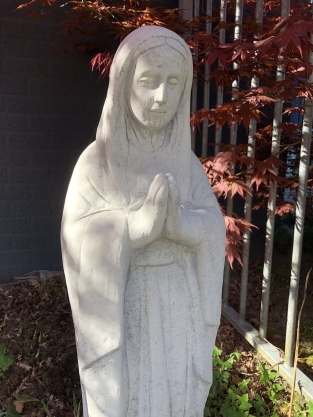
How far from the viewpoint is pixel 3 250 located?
480 cm

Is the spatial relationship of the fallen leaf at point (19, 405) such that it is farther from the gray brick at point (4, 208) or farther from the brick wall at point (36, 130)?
the gray brick at point (4, 208)

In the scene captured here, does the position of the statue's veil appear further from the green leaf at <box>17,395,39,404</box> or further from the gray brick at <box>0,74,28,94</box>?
the gray brick at <box>0,74,28,94</box>

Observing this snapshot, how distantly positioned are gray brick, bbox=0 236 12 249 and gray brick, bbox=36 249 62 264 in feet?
1.16

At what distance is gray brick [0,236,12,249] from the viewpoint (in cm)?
477

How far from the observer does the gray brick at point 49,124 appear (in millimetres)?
4602

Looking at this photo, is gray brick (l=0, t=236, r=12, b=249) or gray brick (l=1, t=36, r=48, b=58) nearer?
gray brick (l=1, t=36, r=48, b=58)

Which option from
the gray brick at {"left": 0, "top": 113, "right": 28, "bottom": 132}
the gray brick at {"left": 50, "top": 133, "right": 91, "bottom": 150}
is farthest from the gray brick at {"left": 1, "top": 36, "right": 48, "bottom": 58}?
the gray brick at {"left": 50, "top": 133, "right": 91, "bottom": 150}

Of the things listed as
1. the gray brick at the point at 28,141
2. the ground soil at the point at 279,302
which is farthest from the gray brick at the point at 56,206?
the ground soil at the point at 279,302

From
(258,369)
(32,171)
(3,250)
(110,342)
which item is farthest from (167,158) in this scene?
(3,250)

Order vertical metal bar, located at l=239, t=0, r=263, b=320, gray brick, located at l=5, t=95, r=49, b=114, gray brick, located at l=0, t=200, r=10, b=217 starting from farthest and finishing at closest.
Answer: gray brick, located at l=0, t=200, r=10, b=217
gray brick, located at l=5, t=95, r=49, b=114
vertical metal bar, located at l=239, t=0, r=263, b=320

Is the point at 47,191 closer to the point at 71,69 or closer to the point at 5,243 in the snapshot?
the point at 5,243

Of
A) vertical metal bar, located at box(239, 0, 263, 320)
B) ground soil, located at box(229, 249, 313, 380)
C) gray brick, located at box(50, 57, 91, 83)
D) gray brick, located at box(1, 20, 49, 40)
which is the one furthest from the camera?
gray brick, located at box(50, 57, 91, 83)

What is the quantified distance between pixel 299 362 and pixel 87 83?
3819mm

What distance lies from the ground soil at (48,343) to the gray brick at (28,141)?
159cm
